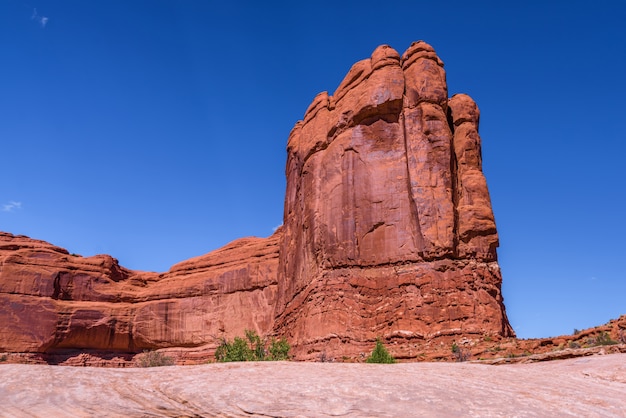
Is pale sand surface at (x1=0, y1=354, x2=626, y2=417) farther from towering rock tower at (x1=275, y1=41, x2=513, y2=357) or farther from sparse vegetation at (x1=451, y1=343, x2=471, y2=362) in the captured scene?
towering rock tower at (x1=275, y1=41, x2=513, y2=357)

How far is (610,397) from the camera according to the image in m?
7.41

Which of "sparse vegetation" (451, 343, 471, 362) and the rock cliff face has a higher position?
the rock cliff face

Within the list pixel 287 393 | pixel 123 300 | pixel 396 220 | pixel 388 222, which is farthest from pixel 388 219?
pixel 123 300

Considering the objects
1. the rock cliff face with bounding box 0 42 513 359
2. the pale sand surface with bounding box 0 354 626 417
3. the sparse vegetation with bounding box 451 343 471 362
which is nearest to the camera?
the pale sand surface with bounding box 0 354 626 417

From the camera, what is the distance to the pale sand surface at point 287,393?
5.91 m

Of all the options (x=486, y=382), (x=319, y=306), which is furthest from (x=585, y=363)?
(x=319, y=306)

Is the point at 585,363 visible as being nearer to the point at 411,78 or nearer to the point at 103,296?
the point at 411,78

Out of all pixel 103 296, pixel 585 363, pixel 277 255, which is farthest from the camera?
pixel 103 296

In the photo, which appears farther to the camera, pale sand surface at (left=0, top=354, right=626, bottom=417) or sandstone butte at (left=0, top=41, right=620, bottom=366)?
sandstone butte at (left=0, top=41, right=620, bottom=366)

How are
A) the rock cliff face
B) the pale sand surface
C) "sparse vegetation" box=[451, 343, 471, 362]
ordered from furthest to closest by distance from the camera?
the rock cliff face < "sparse vegetation" box=[451, 343, 471, 362] < the pale sand surface

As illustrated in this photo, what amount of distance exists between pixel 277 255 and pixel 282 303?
1103 centimetres

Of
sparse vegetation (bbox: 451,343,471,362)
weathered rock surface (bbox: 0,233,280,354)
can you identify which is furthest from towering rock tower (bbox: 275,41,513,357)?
weathered rock surface (bbox: 0,233,280,354)

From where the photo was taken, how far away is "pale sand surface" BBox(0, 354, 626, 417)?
5.91 metres

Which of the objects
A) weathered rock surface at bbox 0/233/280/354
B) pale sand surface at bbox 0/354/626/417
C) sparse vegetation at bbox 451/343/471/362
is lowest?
pale sand surface at bbox 0/354/626/417
